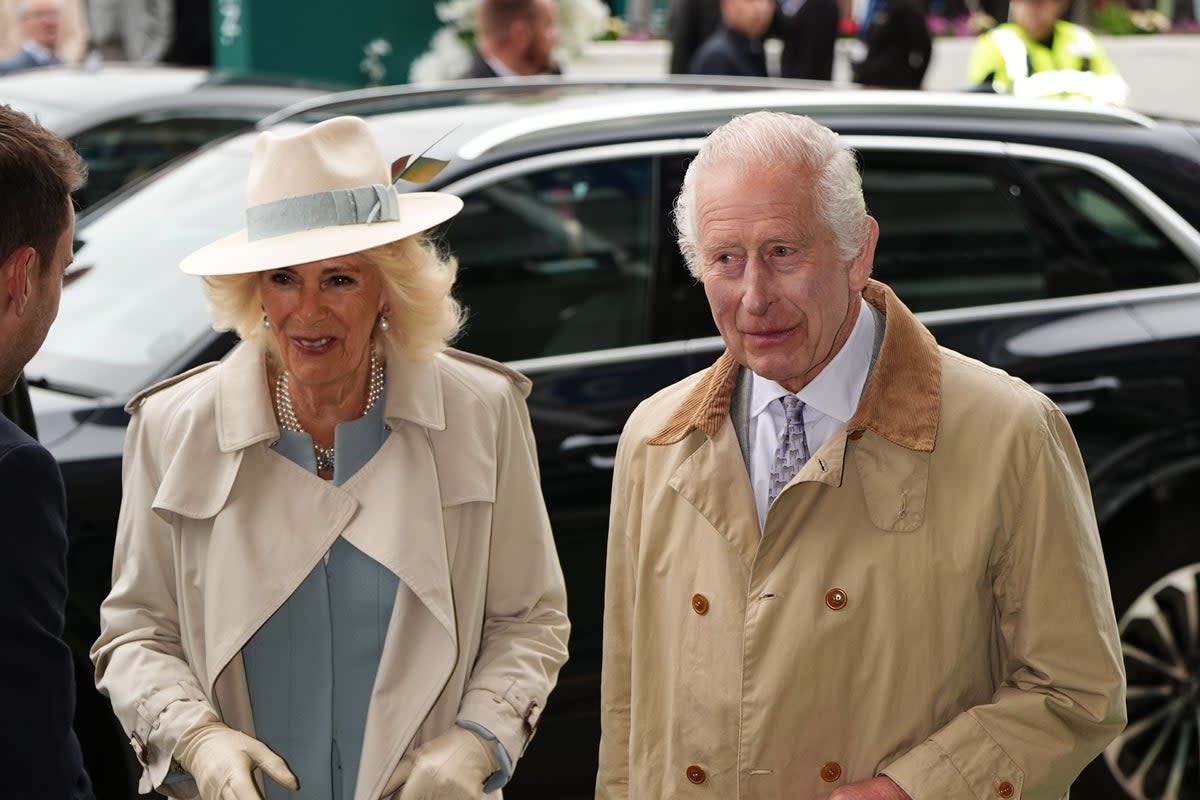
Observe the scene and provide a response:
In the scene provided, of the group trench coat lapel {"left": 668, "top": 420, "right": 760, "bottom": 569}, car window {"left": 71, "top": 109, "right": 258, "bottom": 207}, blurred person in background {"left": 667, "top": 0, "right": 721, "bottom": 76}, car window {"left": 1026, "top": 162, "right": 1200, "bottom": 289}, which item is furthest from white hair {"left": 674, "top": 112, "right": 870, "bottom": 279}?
blurred person in background {"left": 667, "top": 0, "right": 721, "bottom": 76}

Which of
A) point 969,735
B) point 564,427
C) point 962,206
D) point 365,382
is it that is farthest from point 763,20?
point 969,735

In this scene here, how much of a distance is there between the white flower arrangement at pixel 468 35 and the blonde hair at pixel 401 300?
25.4ft

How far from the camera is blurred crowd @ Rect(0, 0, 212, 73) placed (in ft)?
39.1

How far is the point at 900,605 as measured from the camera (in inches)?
97.9

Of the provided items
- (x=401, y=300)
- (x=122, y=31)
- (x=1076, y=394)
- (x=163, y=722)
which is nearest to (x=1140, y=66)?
(x=122, y=31)

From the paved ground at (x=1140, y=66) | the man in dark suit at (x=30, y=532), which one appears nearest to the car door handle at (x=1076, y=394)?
the man in dark suit at (x=30, y=532)

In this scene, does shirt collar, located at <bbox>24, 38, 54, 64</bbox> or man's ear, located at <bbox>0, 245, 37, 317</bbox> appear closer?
man's ear, located at <bbox>0, 245, 37, 317</bbox>

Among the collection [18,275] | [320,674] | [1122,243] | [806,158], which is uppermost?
[806,158]

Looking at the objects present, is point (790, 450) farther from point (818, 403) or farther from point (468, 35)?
point (468, 35)

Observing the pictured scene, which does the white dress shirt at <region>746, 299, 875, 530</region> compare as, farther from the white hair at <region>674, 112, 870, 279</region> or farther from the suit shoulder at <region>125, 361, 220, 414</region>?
the suit shoulder at <region>125, 361, 220, 414</region>

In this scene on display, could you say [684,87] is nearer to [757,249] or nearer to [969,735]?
[757,249]

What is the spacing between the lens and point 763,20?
8.89 metres

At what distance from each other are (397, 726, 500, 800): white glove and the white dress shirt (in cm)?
60

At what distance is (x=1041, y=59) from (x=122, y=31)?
9.07 m
